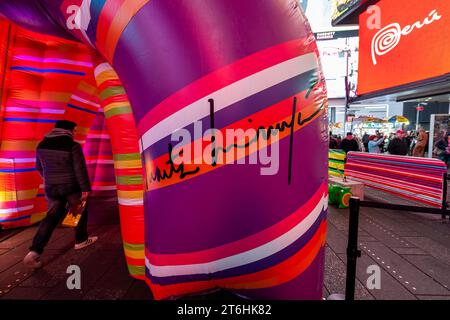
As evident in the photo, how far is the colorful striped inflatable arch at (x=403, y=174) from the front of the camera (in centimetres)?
460

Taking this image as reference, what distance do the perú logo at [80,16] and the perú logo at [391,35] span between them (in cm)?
607

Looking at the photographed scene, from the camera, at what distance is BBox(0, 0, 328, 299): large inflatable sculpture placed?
1.23 m

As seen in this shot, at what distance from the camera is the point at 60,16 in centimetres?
189

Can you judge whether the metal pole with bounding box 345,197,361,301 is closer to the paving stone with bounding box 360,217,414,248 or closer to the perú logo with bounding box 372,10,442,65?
the paving stone with bounding box 360,217,414,248

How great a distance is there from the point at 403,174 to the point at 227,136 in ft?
18.5

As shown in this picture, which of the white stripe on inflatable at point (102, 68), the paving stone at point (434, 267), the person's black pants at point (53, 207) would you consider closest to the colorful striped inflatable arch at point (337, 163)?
the paving stone at point (434, 267)

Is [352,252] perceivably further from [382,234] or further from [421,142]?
[421,142]

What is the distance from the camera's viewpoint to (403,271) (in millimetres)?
2660

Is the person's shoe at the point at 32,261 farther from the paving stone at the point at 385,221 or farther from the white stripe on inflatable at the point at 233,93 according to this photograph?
the paving stone at the point at 385,221

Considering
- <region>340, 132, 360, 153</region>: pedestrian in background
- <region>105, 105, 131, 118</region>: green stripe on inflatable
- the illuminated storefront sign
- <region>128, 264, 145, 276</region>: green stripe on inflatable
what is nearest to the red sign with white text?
the illuminated storefront sign

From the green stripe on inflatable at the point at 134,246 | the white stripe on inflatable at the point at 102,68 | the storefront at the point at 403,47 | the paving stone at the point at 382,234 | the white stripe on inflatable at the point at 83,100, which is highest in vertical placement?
the storefront at the point at 403,47

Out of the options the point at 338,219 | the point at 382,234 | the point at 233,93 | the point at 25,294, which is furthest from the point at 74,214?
the point at 382,234

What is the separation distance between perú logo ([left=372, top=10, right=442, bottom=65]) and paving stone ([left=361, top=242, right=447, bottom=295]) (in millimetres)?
4619
